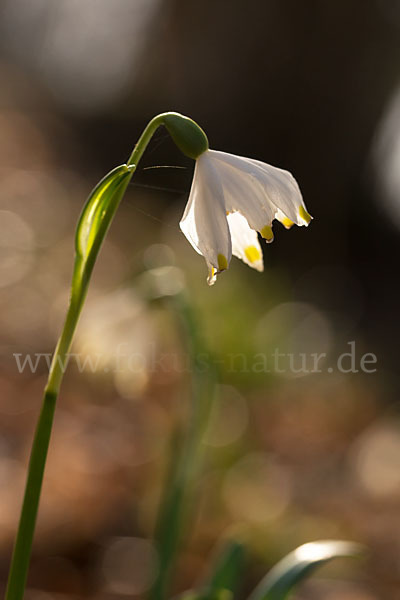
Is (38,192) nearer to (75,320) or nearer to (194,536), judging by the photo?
(194,536)

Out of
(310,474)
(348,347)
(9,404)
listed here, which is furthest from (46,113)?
(310,474)

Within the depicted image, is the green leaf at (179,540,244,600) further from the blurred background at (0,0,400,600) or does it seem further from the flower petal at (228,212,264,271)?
the flower petal at (228,212,264,271)

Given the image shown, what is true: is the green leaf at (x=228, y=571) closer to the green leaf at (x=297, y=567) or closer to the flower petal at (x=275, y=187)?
the green leaf at (x=297, y=567)

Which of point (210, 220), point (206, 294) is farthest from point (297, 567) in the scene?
point (206, 294)

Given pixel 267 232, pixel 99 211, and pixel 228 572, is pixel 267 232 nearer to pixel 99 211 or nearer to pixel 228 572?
pixel 99 211

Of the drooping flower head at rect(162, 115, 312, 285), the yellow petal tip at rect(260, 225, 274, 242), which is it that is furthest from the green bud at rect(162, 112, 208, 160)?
the yellow petal tip at rect(260, 225, 274, 242)
